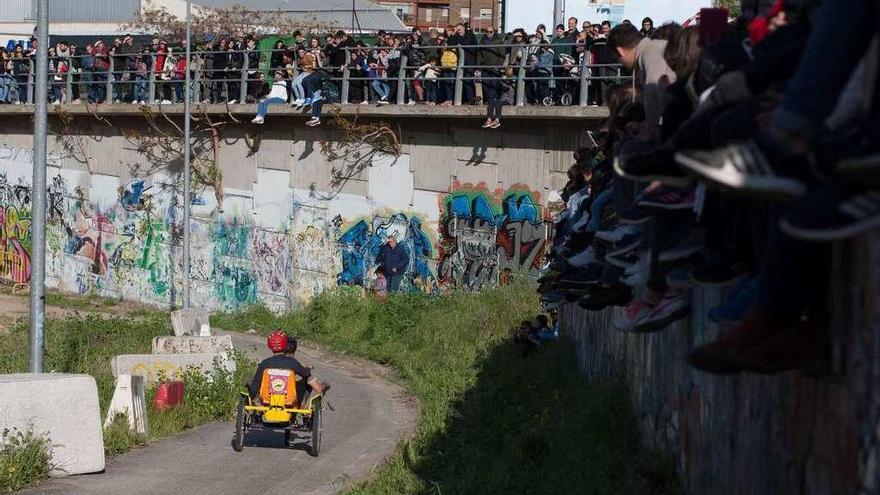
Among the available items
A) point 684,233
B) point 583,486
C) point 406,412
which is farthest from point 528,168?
point 684,233

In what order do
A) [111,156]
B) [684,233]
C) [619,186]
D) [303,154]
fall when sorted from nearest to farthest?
[684,233]
[619,186]
[303,154]
[111,156]

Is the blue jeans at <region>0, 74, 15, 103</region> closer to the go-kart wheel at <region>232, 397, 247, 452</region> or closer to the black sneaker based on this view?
the go-kart wheel at <region>232, 397, 247, 452</region>

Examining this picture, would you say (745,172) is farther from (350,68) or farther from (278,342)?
(350,68)

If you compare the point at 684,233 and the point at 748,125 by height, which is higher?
the point at 748,125

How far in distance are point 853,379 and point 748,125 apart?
1.03 metres

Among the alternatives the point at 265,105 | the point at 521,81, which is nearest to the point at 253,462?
the point at 521,81

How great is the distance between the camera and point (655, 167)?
20.0 feet

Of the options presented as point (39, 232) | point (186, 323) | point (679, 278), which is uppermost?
point (679, 278)

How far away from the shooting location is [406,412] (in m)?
20.3

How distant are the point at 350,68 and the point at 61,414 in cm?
2007

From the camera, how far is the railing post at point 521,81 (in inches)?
1100

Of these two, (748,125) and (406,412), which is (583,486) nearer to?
(748,125)

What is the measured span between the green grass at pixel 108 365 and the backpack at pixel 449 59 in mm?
8064

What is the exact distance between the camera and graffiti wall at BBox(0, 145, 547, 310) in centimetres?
3039
